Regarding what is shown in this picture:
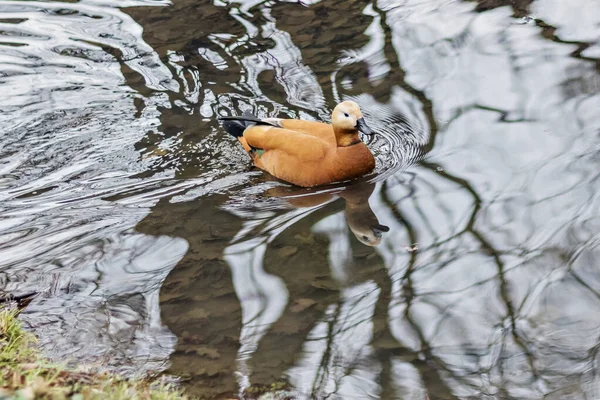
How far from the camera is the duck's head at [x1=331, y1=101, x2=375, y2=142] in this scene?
597 centimetres

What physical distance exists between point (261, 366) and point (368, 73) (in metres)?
4.14

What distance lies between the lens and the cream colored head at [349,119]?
235 inches

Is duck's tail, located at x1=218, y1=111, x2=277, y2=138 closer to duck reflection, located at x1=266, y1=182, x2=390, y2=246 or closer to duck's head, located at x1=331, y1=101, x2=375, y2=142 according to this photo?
duck reflection, located at x1=266, y1=182, x2=390, y2=246

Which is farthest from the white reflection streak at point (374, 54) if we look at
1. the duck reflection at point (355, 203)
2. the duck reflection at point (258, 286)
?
the duck reflection at point (258, 286)

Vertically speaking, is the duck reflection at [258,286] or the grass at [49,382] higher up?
the grass at [49,382]

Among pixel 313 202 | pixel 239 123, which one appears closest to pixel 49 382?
pixel 313 202

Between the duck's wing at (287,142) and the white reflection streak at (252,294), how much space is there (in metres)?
1.19

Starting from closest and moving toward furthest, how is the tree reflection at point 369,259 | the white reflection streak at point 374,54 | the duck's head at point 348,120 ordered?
the tree reflection at point 369,259 < the duck's head at point 348,120 < the white reflection streak at point 374,54

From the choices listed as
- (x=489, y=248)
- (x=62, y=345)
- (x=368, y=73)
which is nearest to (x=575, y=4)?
(x=368, y=73)

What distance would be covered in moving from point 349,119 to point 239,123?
1239mm

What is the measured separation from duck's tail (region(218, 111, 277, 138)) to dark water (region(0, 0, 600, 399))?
16cm


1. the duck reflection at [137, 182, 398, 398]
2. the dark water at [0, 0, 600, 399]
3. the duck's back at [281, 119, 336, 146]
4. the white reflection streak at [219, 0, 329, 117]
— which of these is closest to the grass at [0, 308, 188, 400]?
the dark water at [0, 0, 600, 399]

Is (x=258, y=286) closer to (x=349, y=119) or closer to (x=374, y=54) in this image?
(x=349, y=119)

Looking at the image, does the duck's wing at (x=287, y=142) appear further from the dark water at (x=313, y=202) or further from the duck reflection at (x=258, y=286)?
the duck reflection at (x=258, y=286)
